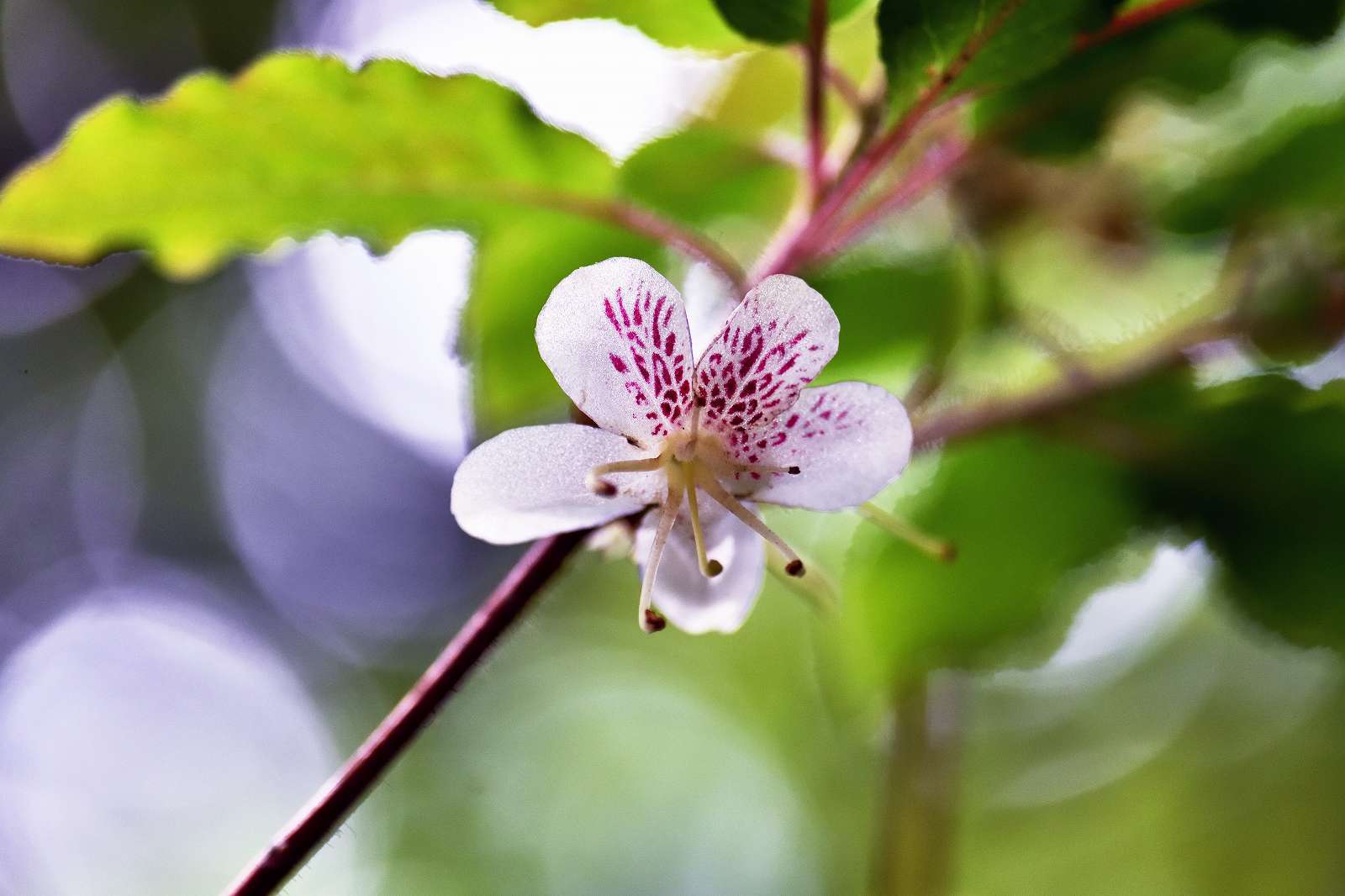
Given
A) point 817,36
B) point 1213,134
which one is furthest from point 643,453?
point 1213,134

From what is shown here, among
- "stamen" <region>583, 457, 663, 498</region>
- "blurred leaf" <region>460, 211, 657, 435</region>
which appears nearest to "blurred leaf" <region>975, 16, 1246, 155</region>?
"blurred leaf" <region>460, 211, 657, 435</region>

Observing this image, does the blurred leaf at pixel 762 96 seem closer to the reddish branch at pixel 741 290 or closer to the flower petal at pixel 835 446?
the reddish branch at pixel 741 290

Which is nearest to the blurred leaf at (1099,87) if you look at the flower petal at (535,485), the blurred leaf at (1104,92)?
the blurred leaf at (1104,92)

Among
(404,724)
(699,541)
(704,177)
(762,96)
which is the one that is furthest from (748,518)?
(762,96)

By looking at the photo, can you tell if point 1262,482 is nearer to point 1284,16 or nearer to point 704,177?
point 1284,16

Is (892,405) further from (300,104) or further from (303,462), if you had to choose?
(303,462)

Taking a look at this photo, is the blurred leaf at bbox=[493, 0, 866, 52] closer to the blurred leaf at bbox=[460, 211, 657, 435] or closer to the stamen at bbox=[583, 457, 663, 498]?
the blurred leaf at bbox=[460, 211, 657, 435]
